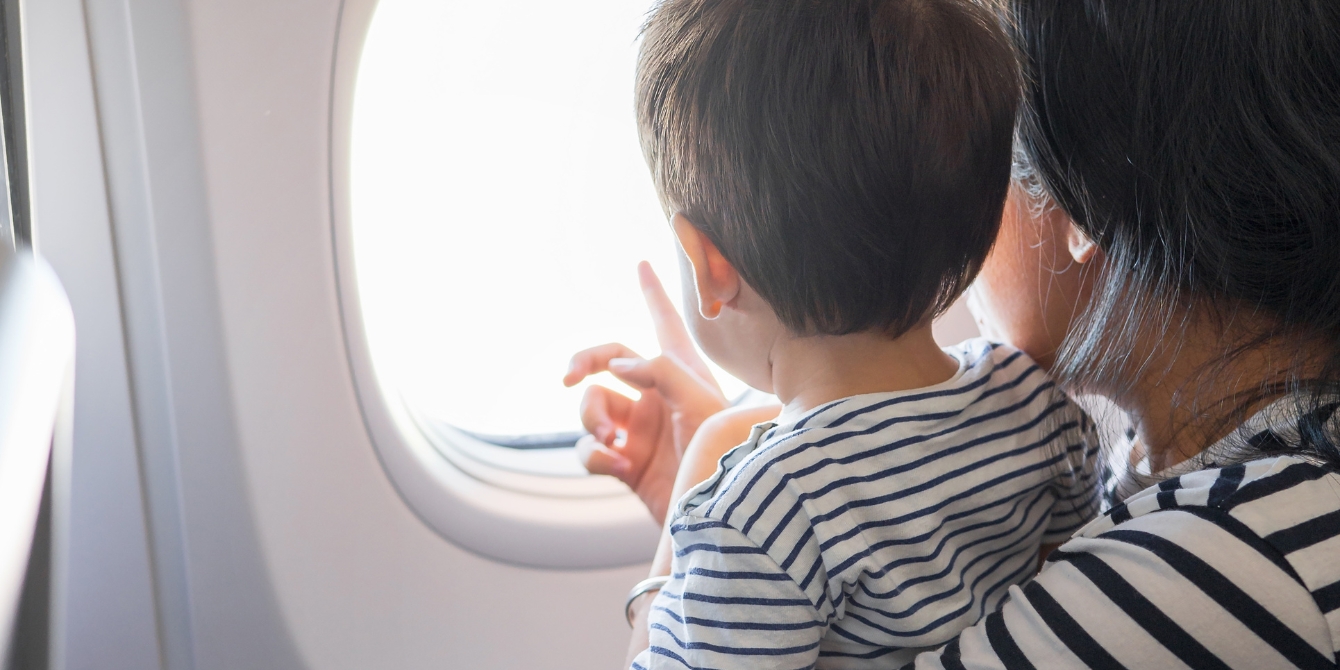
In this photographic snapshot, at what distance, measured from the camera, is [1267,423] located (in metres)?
0.59

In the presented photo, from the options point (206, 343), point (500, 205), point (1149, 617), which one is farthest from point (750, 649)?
point (500, 205)

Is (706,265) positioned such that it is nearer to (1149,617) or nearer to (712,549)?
(712,549)

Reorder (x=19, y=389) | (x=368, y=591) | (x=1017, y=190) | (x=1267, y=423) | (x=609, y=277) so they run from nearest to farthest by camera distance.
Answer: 1. (x=19, y=389)
2. (x=1267, y=423)
3. (x=1017, y=190)
4. (x=368, y=591)
5. (x=609, y=277)

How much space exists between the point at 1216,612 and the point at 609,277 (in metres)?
1.00

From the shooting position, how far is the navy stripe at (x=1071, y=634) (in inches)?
21.1

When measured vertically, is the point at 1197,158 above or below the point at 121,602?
above

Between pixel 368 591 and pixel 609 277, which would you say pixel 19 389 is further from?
pixel 609 277

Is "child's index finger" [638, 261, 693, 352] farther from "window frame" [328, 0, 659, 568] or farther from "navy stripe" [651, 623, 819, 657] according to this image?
"navy stripe" [651, 623, 819, 657]

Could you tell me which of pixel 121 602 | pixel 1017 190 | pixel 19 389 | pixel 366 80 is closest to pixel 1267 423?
pixel 1017 190

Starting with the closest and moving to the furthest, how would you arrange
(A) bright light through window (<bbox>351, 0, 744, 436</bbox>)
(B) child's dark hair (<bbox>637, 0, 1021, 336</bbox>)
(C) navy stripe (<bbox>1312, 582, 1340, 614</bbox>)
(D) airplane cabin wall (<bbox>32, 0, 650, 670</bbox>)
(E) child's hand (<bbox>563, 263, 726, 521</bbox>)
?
(C) navy stripe (<bbox>1312, 582, 1340, 614</bbox>), (B) child's dark hair (<bbox>637, 0, 1021, 336</bbox>), (D) airplane cabin wall (<bbox>32, 0, 650, 670</bbox>), (E) child's hand (<bbox>563, 263, 726, 521</bbox>), (A) bright light through window (<bbox>351, 0, 744, 436</bbox>)

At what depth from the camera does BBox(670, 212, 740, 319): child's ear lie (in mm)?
688

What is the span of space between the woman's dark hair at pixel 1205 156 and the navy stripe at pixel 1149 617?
138 mm

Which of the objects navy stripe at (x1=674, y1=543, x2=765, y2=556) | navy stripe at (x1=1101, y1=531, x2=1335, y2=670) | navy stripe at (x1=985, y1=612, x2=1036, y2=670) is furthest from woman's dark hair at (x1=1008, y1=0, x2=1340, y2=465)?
navy stripe at (x1=674, y1=543, x2=765, y2=556)

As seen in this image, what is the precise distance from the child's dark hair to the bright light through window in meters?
0.46
